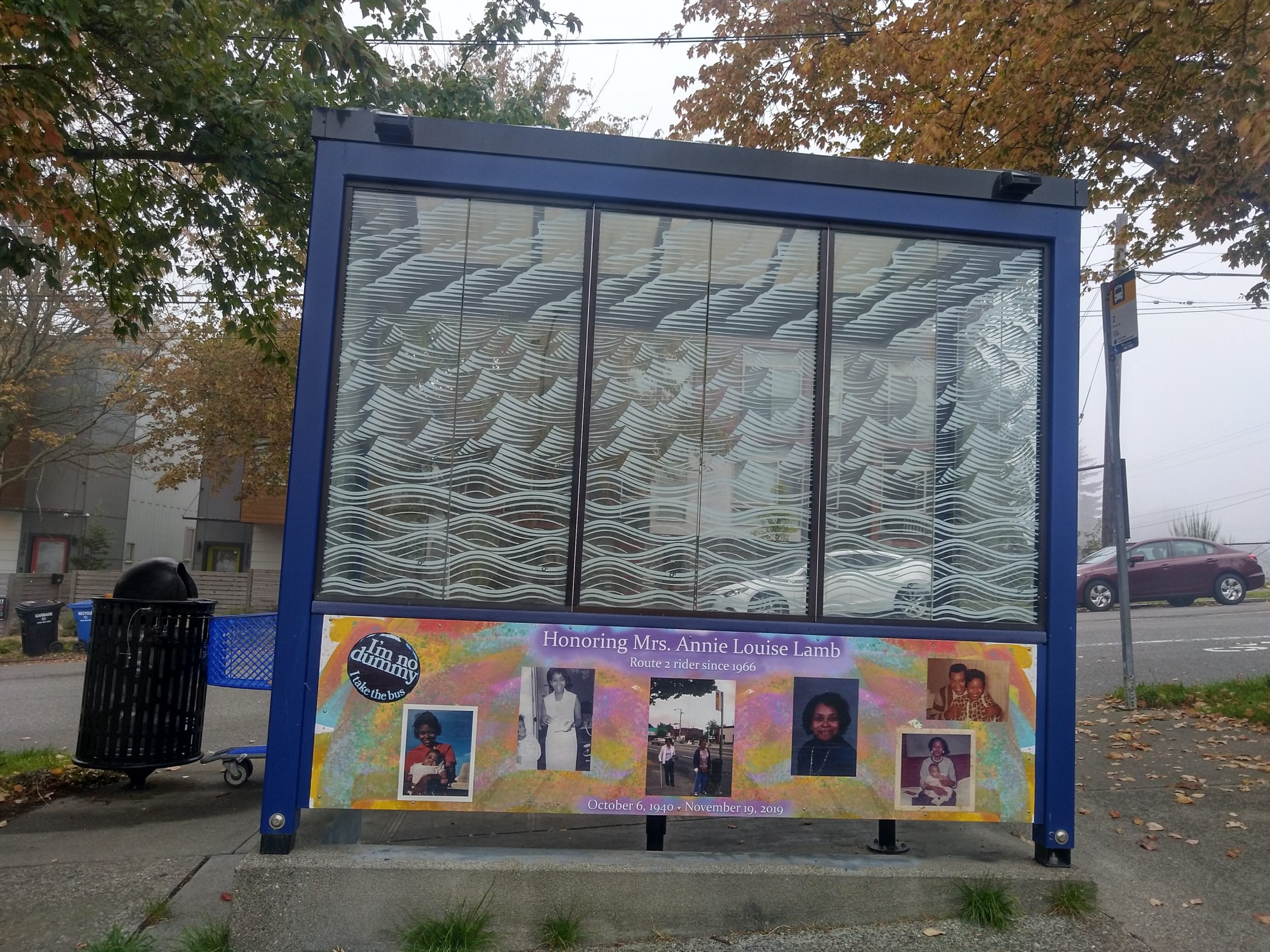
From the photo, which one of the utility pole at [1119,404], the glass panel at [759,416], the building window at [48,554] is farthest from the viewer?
the building window at [48,554]

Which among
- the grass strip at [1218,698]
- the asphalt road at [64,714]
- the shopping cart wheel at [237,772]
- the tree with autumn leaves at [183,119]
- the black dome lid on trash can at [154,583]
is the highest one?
the tree with autumn leaves at [183,119]

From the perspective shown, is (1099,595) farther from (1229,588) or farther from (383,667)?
(383,667)

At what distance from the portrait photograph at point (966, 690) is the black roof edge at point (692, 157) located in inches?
82.6

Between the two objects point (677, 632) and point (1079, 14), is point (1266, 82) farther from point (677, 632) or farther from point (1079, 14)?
point (677, 632)

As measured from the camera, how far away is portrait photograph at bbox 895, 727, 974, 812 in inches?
166

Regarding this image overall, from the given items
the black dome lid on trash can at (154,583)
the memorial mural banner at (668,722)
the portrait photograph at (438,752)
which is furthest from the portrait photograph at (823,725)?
the black dome lid on trash can at (154,583)

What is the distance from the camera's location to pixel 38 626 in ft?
52.2

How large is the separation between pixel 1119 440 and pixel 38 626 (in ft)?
52.6

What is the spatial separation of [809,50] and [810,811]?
984 cm

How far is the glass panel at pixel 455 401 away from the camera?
4.13 metres

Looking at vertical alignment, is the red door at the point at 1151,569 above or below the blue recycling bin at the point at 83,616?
above

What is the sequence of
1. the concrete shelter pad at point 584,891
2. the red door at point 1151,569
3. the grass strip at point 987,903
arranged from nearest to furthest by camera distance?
the concrete shelter pad at point 584,891
the grass strip at point 987,903
the red door at point 1151,569

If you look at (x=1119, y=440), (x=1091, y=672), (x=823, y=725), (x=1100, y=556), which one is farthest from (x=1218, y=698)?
(x=1100, y=556)

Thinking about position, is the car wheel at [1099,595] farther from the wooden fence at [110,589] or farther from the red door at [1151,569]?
the wooden fence at [110,589]
